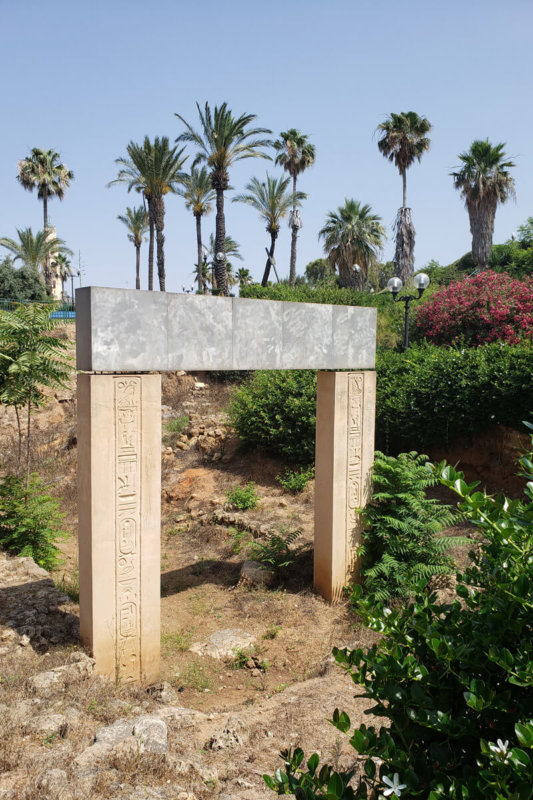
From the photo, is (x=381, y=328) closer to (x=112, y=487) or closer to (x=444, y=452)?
(x=444, y=452)

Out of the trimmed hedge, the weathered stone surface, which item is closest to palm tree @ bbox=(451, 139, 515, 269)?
the trimmed hedge

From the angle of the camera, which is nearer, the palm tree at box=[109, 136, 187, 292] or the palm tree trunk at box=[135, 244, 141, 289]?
Answer: the palm tree at box=[109, 136, 187, 292]

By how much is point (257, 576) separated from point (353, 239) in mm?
25219

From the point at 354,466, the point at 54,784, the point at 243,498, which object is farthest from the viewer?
the point at 243,498

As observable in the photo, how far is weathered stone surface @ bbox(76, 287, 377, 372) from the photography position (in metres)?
4.36

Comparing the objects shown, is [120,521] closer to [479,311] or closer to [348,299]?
[479,311]

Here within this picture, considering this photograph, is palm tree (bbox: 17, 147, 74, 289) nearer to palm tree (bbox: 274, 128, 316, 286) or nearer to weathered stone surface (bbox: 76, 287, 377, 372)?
palm tree (bbox: 274, 128, 316, 286)

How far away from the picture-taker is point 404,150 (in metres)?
25.9

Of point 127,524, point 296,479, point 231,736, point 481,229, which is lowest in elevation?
point 231,736

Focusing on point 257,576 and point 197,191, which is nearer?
point 257,576

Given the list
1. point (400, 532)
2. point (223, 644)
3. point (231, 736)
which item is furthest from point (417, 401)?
point (231, 736)

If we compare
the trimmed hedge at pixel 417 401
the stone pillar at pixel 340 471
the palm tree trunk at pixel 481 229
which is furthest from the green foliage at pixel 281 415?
the palm tree trunk at pixel 481 229

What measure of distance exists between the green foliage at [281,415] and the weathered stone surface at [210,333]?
4.34m

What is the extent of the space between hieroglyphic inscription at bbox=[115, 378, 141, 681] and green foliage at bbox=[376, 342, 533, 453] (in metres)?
6.58
